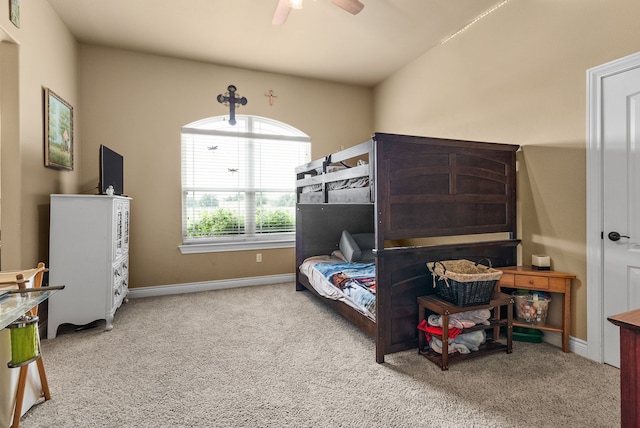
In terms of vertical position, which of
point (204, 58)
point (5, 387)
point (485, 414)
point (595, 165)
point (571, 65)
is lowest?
point (485, 414)

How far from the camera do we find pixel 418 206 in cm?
241

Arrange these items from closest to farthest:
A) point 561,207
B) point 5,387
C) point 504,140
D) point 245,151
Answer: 1. point 5,387
2. point 561,207
3. point 504,140
4. point 245,151

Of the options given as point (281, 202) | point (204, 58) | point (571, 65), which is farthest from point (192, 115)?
point (571, 65)

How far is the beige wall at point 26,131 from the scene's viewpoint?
8.07 ft

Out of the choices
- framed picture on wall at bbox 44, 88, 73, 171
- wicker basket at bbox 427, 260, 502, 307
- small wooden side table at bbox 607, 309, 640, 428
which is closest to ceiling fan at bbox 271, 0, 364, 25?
wicker basket at bbox 427, 260, 502, 307

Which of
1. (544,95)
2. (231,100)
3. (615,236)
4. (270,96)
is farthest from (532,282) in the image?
(231,100)

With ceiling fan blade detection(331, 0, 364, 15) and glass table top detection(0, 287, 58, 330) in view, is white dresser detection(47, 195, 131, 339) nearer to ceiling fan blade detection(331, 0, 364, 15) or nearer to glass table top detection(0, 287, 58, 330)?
glass table top detection(0, 287, 58, 330)

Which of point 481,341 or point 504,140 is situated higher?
point 504,140

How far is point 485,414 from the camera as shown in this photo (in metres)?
1.70

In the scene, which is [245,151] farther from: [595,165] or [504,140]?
[595,165]

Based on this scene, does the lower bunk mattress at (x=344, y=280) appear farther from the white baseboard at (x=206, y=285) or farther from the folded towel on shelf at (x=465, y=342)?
the white baseboard at (x=206, y=285)

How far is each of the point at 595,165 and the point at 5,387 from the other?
3.80 m

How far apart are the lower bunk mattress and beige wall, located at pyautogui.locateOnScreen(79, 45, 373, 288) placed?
964 millimetres

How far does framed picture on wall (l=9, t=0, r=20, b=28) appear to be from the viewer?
236 centimetres
